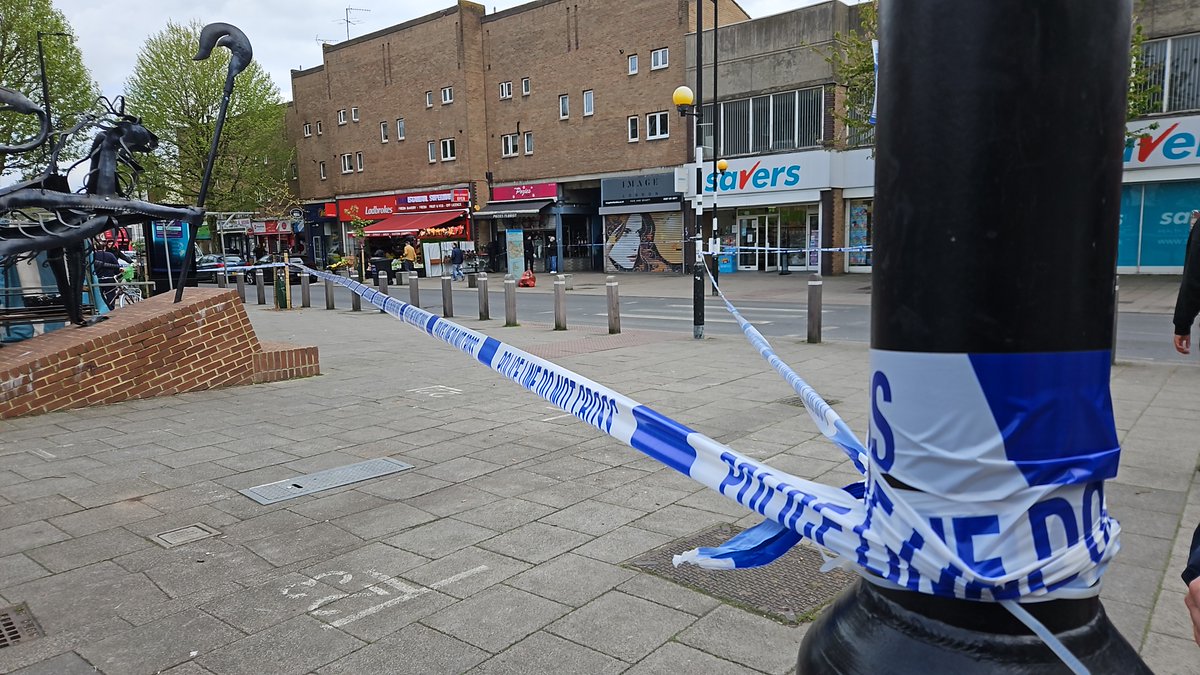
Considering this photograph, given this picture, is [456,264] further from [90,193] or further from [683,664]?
[683,664]

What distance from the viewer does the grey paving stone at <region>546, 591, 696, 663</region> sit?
10.2 ft

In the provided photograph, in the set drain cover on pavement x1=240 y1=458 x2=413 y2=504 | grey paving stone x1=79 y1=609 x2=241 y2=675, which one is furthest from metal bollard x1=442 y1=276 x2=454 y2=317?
grey paving stone x1=79 y1=609 x2=241 y2=675

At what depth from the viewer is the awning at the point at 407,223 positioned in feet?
133

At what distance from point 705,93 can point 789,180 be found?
5.70 metres

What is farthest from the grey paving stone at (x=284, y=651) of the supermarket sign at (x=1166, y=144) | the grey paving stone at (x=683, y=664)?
the supermarket sign at (x=1166, y=144)

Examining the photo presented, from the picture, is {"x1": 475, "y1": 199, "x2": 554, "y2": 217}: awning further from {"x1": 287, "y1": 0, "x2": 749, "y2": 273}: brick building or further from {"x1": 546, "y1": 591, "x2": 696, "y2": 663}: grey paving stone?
{"x1": 546, "y1": 591, "x2": 696, "y2": 663}: grey paving stone

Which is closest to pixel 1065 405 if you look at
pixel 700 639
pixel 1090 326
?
pixel 1090 326

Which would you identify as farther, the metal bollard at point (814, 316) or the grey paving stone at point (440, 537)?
the metal bollard at point (814, 316)

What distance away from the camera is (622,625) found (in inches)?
129

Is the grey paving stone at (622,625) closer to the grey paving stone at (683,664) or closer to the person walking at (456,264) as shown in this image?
the grey paving stone at (683,664)

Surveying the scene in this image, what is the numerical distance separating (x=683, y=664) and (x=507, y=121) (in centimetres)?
3859

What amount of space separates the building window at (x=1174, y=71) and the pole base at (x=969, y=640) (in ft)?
86.5

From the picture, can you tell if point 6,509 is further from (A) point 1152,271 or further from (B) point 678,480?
(A) point 1152,271

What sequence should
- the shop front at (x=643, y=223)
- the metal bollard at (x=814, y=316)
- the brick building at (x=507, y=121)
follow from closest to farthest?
the metal bollard at (x=814, y=316) → the shop front at (x=643, y=223) → the brick building at (x=507, y=121)
